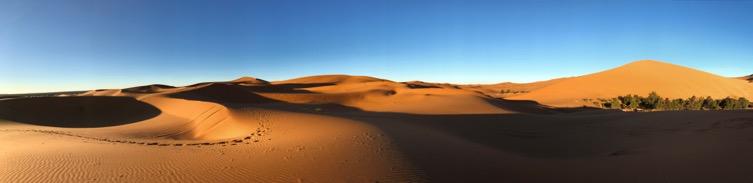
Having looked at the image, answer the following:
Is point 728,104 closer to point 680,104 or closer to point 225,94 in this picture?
point 680,104

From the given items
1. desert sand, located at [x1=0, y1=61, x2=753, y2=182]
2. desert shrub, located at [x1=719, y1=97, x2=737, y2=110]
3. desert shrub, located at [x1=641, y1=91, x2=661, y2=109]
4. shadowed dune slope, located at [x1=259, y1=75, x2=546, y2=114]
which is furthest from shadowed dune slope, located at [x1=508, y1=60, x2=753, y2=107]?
desert sand, located at [x1=0, y1=61, x2=753, y2=182]

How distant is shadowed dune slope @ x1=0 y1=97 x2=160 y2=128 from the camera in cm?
2316

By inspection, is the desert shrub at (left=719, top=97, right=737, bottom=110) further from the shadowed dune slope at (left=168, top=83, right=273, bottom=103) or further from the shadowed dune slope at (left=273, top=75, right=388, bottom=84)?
the shadowed dune slope at (left=273, top=75, right=388, bottom=84)

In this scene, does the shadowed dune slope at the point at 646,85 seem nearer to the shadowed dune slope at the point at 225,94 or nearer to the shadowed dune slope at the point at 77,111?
Answer: the shadowed dune slope at the point at 225,94

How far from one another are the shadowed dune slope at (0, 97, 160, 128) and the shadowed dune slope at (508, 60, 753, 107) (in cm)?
2848

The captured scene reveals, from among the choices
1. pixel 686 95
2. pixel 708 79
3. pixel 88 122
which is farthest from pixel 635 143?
pixel 708 79

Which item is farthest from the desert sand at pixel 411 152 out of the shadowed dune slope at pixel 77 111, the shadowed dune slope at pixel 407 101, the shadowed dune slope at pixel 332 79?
the shadowed dune slope at pixel 332 79

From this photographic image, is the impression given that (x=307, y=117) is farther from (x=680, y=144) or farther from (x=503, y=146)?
(x=680, y=144)

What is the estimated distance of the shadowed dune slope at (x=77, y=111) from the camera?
2316cm

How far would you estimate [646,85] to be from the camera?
3872cm

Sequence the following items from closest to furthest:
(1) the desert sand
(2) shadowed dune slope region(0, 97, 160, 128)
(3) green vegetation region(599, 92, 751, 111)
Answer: (1) the desert sand → (2) shadowed dune slope region(0, 97, 160, 128) → (3) green vegetation region(599, 92, 751, 111)

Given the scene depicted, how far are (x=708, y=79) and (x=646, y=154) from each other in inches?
1582

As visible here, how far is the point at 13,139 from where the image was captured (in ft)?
40.0

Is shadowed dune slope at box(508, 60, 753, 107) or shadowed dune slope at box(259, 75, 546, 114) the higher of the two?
shadowed dune slope at box(508, 60, 753, 107)
